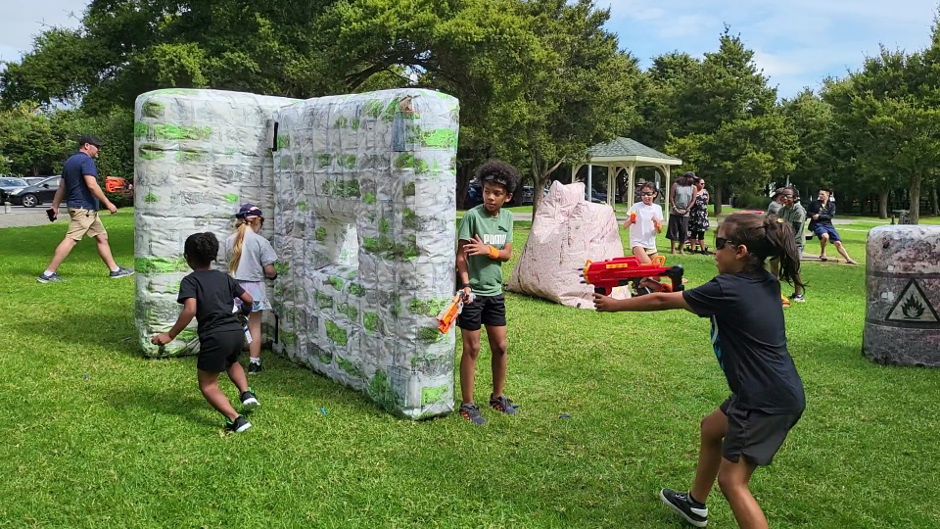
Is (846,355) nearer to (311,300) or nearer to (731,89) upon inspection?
(311,300)

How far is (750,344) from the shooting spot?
10.8ft

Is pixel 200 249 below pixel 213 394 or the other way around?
the other way around

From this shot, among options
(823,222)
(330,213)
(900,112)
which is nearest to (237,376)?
(330,213)

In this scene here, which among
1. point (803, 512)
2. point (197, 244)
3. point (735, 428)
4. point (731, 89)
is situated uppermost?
point (731, 89)

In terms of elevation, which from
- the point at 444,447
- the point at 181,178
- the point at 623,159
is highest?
the point at 623,159

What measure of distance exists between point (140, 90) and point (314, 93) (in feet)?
12.7

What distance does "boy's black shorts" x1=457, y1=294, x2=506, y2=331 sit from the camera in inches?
203

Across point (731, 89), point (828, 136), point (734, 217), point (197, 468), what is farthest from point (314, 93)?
point (828, 136)

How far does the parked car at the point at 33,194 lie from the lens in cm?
3522

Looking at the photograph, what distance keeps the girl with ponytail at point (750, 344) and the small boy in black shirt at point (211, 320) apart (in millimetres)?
2975

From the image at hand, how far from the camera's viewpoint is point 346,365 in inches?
231

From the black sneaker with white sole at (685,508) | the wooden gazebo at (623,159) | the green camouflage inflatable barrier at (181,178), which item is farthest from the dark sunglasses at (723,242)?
the wooden gazebo at (623,159)

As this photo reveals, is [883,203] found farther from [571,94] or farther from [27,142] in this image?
[27,142]

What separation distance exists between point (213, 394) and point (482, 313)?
6.33 ft
